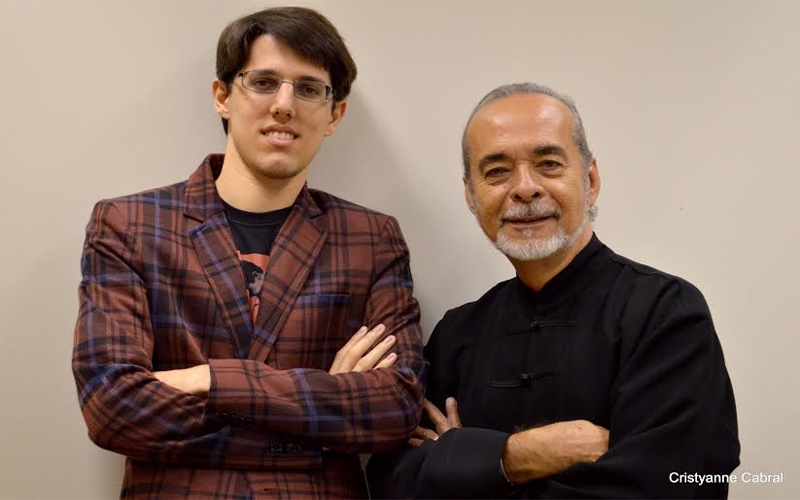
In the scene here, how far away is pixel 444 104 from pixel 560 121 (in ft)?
2.17

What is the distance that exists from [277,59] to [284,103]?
131mm

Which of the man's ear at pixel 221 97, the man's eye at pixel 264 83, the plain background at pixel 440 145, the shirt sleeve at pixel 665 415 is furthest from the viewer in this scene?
the plain background at pixel 440 145

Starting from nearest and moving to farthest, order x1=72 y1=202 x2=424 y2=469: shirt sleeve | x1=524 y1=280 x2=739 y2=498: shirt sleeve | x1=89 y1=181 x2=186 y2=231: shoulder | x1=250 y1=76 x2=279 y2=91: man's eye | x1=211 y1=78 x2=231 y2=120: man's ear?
x1=524 y1=280 x2=739 y2=498: shirt sleeve → x1=72 y1=202 x2=424 y2=469: shirt sleeve → x1=89 y1=181 x2=186 y2=231: shoulder → x1=250 y1=76 x2=279 y2=91: man's eye → x1=211 y1=78 x2=231 y2=120: man's ear

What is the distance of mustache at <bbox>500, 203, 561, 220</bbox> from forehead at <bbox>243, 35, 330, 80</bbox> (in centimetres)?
64

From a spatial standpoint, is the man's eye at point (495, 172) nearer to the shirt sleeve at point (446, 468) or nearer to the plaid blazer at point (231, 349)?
the plaid blazer at point (231, 349)

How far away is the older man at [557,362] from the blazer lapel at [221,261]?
1.73ft

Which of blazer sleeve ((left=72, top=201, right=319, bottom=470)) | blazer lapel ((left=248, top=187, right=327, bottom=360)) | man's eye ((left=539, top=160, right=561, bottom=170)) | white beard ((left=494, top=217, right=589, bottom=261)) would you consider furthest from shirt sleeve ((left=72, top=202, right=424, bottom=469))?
man's eye ((left=539, top=160, right=561, bottom=170))

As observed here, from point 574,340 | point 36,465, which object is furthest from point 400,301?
point 36,465

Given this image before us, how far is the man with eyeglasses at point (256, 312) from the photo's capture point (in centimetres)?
201

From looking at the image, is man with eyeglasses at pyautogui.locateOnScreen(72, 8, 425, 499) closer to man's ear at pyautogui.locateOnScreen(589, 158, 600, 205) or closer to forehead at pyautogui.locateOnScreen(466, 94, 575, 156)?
forehead at pyautogui.locateOnScreen(466, 94, 575, 156)

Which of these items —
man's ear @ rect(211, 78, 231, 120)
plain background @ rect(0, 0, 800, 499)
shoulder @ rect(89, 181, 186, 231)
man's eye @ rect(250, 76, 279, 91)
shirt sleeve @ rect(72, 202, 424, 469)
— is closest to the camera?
shirt sleeve @ rect(72, 202, 424, 469)

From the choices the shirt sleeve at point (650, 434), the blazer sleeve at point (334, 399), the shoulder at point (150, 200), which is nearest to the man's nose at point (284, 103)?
the shoulder at point (150, 200)

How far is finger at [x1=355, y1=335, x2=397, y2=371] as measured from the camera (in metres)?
2.20

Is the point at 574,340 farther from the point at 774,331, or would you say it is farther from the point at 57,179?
the point at 57,179
